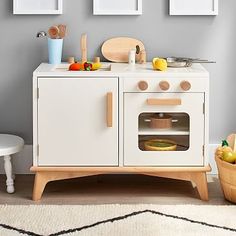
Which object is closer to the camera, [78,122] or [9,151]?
[78,122]

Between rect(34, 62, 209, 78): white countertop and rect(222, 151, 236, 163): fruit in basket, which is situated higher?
rect(34, 62, 209, 78): white countertop

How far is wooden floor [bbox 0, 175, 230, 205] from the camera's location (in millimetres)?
3689

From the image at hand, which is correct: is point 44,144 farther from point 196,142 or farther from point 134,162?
point 196,142

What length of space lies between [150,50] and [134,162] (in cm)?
74

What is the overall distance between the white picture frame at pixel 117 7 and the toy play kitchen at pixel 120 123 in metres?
0.44

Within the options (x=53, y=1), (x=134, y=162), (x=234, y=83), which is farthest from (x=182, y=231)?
(x=53, y=1)

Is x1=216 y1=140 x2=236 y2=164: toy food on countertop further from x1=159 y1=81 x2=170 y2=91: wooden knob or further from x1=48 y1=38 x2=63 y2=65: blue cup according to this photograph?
x1=48 y1=38 x2=63 y2=65: blue cup

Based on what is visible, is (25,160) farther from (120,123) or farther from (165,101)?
(165,101)

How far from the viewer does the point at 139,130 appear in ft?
12.2

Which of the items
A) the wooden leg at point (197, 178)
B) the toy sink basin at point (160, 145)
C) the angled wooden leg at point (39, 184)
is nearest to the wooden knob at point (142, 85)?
the toy sink basin at point (160, 145)

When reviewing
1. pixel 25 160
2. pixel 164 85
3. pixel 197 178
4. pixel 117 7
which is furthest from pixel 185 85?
pixel 25 160

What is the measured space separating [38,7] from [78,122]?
789 millimetres

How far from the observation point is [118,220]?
3320 millimetres

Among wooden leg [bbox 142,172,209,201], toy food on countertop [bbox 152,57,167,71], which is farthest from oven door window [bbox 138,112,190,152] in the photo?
toy food on countertop [bbox 152,57,167,71]
